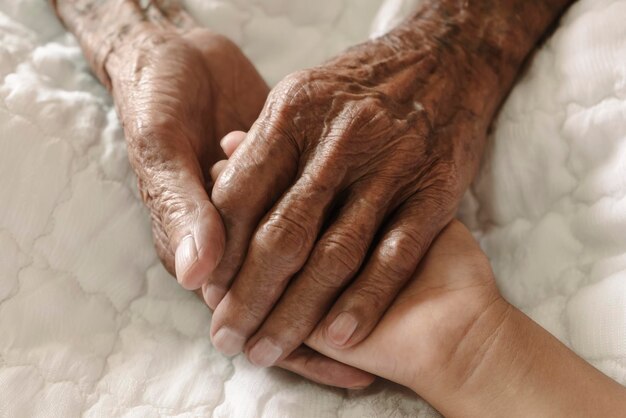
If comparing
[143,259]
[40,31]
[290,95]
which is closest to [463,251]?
[290,95]

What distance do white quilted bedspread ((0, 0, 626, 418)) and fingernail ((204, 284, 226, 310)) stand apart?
8 cm

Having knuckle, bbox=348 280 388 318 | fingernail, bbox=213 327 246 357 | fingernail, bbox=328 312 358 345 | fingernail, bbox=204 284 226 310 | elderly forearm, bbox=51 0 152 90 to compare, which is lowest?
fingernail, bbox=213 327 246 357

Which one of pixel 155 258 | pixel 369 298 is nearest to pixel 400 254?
pixel 369 298

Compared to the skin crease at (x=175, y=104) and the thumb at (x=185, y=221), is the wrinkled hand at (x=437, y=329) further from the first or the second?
the thumb at (x=185, y=221)

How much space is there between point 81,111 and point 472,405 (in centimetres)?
68

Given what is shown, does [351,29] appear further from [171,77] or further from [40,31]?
[40,31]

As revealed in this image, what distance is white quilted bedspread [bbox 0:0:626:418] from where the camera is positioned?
791mm

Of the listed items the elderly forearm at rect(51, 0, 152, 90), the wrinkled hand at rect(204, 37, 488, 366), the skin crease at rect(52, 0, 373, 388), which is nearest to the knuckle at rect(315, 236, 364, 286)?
the wrinkled hand at rect(204, 37, 488, 366)

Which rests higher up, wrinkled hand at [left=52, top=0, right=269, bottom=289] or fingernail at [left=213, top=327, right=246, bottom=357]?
wrinkled hand at [left=52, top=0, right=269, bottom=289]

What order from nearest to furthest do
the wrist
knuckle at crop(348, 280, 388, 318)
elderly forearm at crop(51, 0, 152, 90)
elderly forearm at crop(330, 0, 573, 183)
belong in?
the wrist, knuckle at crop(348, 280, 388, 318), elderly forearm at crop(330, 0, 573, 183), elderly forearm at crop(51, 0, 152, 90)

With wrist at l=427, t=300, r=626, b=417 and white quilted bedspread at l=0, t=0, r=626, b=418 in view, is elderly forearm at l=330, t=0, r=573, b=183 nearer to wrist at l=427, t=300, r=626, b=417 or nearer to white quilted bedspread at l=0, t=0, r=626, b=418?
white quilted bedspread at l=0, t=0, r=626, b=418

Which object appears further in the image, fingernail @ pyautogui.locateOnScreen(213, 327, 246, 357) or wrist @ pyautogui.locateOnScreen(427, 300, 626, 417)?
fingernail @ pyautogui.locateOnScreen(213, 327, 246, 357)

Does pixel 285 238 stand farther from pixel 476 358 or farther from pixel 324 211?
pixel 476 358

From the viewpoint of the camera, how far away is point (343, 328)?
780mm
